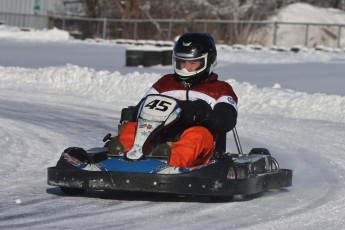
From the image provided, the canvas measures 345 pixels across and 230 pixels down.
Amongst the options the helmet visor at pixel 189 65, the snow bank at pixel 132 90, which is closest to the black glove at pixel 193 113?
the helmet visor at pixel 189 65

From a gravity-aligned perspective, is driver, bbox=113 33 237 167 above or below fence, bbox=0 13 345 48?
above

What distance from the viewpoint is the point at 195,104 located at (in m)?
8.01

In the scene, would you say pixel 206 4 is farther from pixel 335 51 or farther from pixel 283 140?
pixel 283 140

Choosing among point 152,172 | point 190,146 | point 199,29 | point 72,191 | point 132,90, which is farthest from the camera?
point 199,29

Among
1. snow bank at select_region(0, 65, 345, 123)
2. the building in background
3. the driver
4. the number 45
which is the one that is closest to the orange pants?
the driver

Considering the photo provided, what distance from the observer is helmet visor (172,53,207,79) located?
28.0 feet

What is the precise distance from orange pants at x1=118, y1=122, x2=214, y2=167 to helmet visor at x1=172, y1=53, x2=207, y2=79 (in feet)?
2.47

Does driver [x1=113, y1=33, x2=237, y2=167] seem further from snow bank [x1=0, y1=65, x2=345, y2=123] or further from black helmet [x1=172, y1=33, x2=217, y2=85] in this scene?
snow bank [x1=0, y1=65, x2=345, y2=123]

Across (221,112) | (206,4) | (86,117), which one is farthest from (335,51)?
(221,112)

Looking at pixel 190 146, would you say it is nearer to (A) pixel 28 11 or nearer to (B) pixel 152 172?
(B) pixel 152 172

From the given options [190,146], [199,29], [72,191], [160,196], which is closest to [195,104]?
[190,146]

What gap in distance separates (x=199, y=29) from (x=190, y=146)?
31007 mm

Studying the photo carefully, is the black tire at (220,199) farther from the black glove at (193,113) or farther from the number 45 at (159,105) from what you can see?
the number 45 at (159,105)

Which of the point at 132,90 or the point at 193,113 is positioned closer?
the point at 193,113
